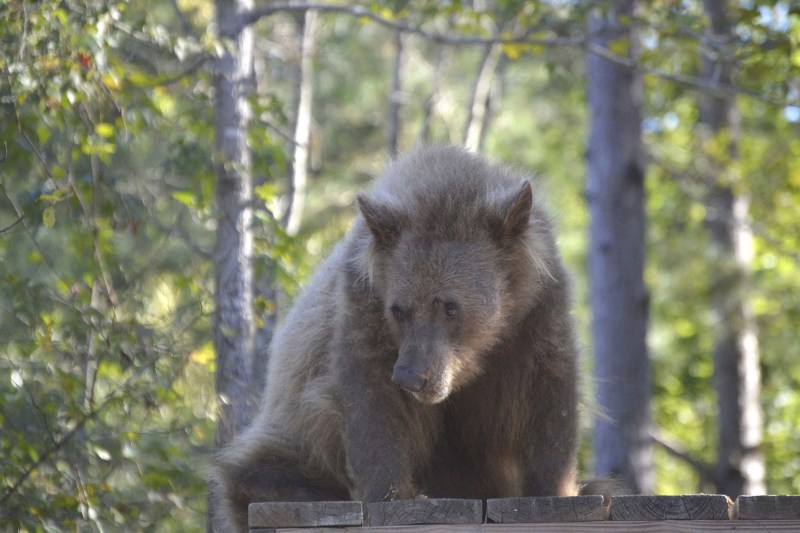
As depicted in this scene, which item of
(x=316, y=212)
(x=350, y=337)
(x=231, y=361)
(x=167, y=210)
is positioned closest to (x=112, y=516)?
(x=231, y=361)

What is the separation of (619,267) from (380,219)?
6908 mm

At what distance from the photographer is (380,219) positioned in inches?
198

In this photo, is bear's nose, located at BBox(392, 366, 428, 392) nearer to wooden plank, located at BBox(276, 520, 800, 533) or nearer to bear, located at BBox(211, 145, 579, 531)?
bear, located at BBox(211, 145, 579, 531)

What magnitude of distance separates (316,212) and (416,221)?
1328 cm

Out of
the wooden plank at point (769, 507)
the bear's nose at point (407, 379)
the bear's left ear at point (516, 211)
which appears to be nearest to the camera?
the wooden plank at point (769, 507)

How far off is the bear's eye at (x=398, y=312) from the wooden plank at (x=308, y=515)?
1.10 meters

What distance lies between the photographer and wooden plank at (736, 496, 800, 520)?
3949mm

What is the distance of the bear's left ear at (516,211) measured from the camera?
16.3 ft

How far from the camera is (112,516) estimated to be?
618cm

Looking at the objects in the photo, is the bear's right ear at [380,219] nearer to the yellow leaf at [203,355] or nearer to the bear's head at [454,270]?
the bear's head at [454,270]

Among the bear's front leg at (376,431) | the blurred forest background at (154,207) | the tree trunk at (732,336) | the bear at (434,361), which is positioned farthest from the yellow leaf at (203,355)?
the tree trunk at (732,336)

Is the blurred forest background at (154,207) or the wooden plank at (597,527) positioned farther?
the blurred forest background at (154,207)

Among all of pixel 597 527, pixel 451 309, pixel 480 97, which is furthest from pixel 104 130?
pixel 480 97

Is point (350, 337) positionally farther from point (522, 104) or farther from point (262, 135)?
point (522, 104)
